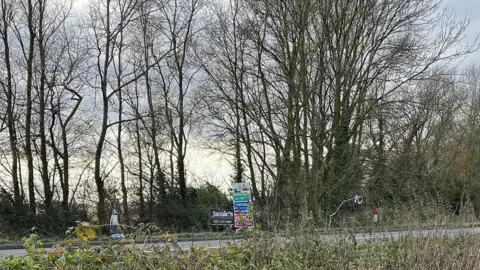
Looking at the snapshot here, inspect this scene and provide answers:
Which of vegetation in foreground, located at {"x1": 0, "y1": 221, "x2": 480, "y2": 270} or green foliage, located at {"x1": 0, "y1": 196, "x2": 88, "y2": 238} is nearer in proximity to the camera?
vegetation in foreground, located at {"x1": 0, "y1": 221, "x2": 480, "y2": 270}

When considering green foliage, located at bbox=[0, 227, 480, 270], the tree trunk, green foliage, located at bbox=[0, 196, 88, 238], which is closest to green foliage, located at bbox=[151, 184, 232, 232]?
green foliage, located at bbox=[0, 196, 88, 238]

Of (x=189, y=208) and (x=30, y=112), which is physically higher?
(x=30, y=112)

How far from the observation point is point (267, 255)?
5.50m

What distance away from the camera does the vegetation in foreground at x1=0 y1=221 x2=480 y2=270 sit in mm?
4707

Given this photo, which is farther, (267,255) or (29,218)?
(29,218)

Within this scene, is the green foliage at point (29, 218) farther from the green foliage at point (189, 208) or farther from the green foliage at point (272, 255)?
the green foliage at point (272, 255)

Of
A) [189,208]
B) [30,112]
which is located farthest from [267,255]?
[30,112]

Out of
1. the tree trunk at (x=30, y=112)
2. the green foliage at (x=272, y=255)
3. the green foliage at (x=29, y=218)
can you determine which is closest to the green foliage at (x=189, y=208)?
the green foliage at (x=29, y=218)

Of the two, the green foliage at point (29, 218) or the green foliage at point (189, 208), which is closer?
the green foliage at point (29, 218)

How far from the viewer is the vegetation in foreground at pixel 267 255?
185 inches

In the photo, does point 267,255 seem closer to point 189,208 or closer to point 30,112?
point 189,208

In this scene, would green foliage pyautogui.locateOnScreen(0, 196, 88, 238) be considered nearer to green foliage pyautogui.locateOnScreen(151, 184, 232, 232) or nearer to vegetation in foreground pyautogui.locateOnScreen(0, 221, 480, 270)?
green foliage pyautogui.locateOnScreen(151, 184, 232, 232)

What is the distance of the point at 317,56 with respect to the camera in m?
20.7

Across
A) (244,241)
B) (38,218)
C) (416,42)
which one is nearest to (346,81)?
(416,42)
